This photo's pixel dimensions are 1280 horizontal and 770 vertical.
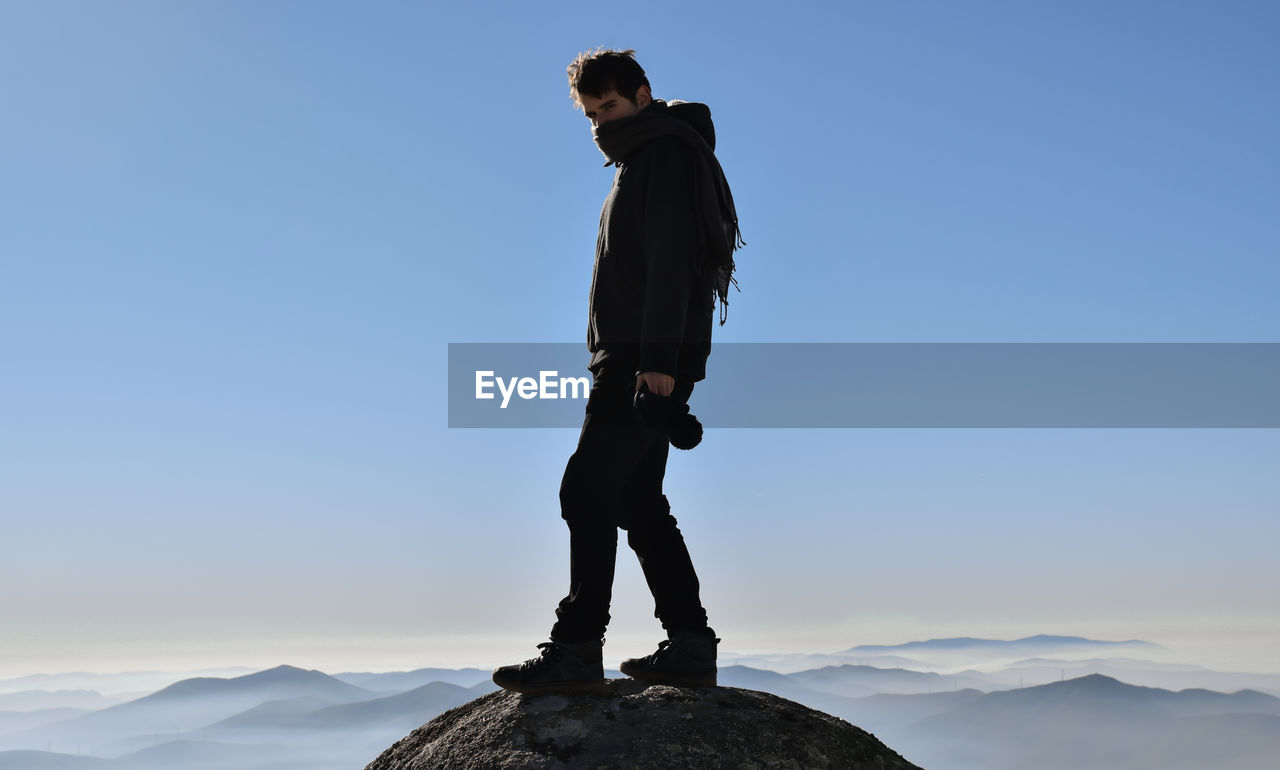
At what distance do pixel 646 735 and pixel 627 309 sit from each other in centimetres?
189

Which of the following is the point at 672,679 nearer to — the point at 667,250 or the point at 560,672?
the point at 560,672

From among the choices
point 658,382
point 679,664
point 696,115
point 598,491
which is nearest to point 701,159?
point 696,115

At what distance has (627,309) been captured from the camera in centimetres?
507

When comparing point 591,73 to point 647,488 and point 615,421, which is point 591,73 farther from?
point 647,488

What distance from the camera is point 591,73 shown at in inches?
208

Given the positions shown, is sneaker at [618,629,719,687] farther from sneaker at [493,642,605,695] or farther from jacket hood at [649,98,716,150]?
jacket hood at [649,98,716,150]

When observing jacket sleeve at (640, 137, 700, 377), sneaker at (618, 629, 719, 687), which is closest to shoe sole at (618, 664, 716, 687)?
sneaker at (618, 629, 719, 687)

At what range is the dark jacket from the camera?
15.8 ft

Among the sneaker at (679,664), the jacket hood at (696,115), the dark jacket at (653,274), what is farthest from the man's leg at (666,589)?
the jacket hood at (696,115)

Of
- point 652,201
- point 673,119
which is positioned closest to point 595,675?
point 652,201

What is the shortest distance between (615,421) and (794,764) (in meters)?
1.70

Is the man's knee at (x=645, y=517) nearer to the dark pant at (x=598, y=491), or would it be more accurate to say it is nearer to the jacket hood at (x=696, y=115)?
the dark pant at (x=598, y=491)

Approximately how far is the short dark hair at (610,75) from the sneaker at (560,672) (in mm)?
2624

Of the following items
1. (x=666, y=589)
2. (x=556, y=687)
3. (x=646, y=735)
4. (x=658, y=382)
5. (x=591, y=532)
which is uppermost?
(x=658, y=382)
